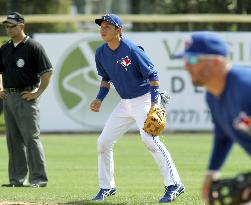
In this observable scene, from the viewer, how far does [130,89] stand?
1033 centimetres

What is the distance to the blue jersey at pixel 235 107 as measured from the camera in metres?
5.75

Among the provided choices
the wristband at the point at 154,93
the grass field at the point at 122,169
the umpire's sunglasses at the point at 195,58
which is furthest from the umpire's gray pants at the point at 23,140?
the umpire's sunglasses at the point at 195,58

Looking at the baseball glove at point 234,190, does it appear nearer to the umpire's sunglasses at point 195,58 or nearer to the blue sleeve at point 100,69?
the umpire's sunglasses at point 195,58

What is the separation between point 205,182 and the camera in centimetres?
641

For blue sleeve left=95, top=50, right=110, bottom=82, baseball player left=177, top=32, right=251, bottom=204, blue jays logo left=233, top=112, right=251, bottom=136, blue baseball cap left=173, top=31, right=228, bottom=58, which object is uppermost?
blue baseball cap left=173, top=31, right=228, bottom=58

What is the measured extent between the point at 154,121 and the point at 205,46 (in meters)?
4.20

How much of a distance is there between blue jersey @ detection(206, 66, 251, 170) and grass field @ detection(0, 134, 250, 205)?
401cm

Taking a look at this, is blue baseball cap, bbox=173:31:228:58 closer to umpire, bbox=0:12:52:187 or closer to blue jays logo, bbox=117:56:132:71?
blue jays logo, bbox=117:56:132:71

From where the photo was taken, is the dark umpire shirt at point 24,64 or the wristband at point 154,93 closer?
the wristband at point 154,93

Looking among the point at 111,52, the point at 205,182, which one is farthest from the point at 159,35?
the point at 205,182

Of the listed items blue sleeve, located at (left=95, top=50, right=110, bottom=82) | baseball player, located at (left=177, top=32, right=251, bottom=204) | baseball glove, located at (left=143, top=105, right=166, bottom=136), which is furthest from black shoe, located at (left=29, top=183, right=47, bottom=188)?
baseball player, located at (left=177, top=32, right=251, bottom=204)

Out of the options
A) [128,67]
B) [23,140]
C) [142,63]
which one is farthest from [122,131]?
[23,140]

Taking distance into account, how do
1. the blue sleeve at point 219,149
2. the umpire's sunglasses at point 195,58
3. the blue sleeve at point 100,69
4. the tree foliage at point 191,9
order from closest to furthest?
1. the umpire's sunglasses at point 195,58
2. the blue sleeve at point 219,149
3. the blue sleeve at point 100,69
4. the tree foliage at point 191,9

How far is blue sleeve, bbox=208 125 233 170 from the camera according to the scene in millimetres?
6434
